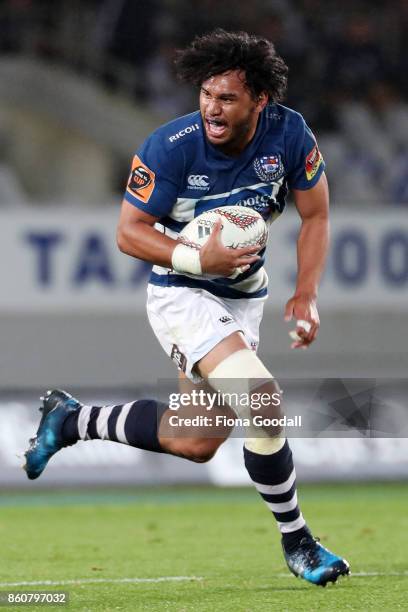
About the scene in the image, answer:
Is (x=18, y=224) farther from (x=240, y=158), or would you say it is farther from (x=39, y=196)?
(x=240, y=158)

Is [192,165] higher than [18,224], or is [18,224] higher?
[192,165]

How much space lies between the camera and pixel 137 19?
1477 cm

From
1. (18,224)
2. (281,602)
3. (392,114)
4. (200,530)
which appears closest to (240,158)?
(281,602)

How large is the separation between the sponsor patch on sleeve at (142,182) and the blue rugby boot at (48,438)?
113 cm

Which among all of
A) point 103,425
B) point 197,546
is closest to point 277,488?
point 103,425

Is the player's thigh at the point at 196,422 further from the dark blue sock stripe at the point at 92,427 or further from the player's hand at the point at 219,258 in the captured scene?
the player's hand at the point at 219,258

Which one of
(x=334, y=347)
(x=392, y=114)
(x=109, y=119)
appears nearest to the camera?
(x=334, y=347)

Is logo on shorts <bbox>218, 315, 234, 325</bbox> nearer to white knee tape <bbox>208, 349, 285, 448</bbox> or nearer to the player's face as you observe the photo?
white knee tape <bbox>208, 349, 285, 448</bbox>

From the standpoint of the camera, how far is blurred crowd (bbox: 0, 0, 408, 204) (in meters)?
14.5

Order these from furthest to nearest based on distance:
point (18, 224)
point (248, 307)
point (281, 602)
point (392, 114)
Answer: point (392, 114), point (18, 224), point (248, 307), point (281, 602)

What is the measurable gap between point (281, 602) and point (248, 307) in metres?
1.27

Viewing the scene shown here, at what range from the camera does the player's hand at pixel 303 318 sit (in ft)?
17.9

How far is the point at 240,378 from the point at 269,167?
944mm

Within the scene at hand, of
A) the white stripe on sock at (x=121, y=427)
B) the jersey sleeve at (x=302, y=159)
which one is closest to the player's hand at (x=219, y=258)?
the jersey sleeve at (x=302, y=159)
